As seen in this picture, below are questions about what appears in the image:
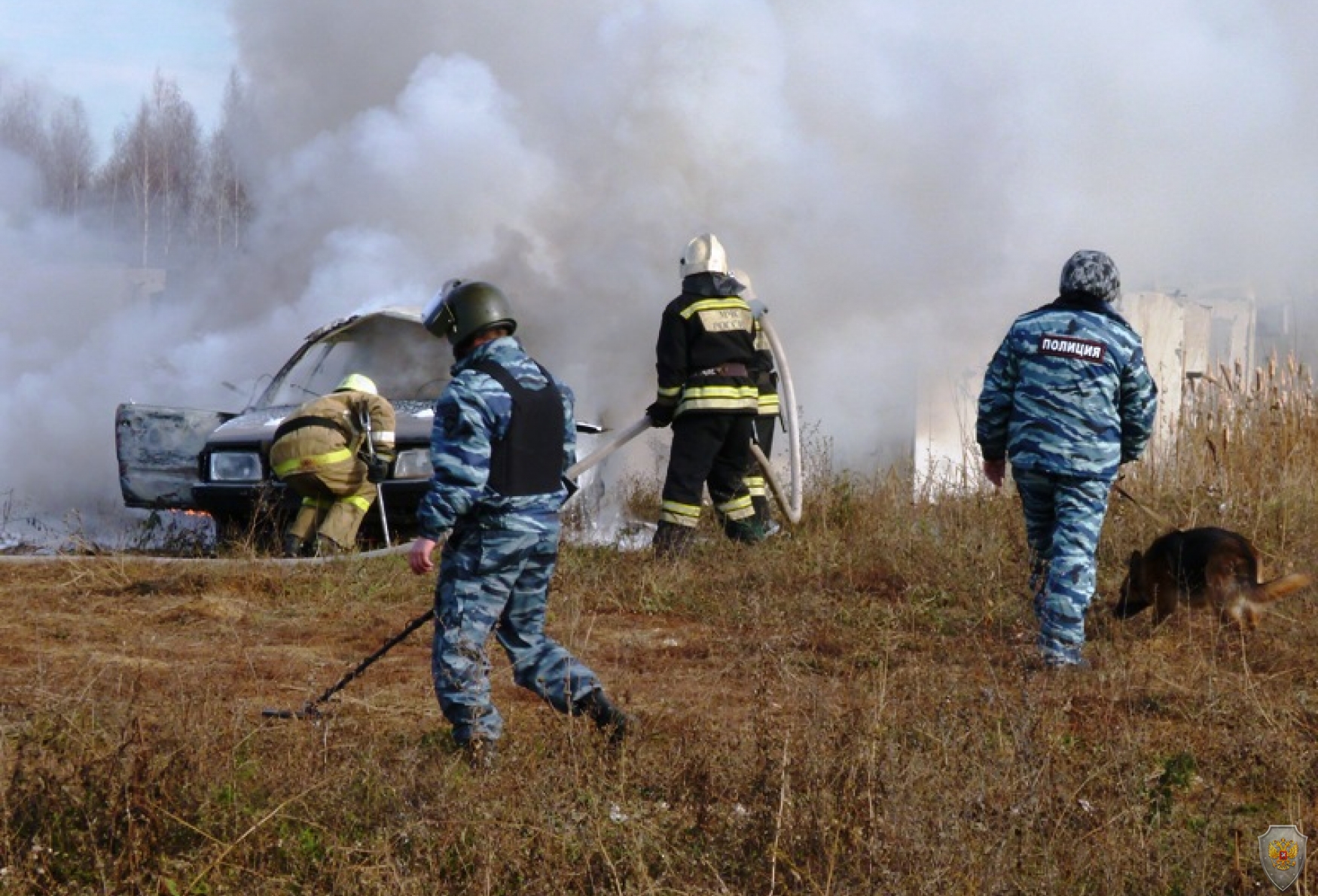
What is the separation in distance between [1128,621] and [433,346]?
500 centimetres

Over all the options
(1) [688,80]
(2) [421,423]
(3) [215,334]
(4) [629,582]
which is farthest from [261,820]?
(3) [215,334]

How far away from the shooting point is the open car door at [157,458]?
9.47m

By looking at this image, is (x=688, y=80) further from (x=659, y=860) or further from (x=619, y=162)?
(x=659, y=860)

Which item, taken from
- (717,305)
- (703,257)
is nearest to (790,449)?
(717,305)

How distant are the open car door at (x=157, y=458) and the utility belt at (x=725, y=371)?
3156mm

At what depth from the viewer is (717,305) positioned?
28.9 feet

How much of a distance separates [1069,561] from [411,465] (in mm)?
4129

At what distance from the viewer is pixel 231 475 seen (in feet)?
30.2

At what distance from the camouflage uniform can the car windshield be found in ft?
16.8

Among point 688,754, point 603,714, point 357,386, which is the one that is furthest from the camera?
point 357,386

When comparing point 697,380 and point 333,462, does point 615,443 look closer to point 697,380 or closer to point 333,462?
point 697,380

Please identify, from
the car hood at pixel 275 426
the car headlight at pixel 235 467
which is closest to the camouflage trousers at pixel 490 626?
the car hood at pixel 275 426

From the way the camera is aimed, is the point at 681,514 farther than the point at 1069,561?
Yes
